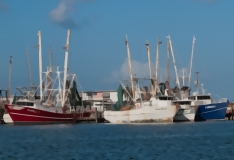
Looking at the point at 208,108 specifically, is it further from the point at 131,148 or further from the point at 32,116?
the point at 131,148

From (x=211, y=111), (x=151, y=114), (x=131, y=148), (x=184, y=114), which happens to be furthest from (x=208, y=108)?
(x=131, y=148)

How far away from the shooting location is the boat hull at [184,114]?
10162 cm

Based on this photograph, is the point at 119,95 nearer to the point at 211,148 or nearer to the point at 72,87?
the point at 72,87

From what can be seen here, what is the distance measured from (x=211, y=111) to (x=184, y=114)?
17.8 ft

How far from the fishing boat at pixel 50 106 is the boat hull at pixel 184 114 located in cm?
2180

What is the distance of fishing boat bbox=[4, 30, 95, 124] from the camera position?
4163 inches

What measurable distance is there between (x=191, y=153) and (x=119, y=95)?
6955 centimetres

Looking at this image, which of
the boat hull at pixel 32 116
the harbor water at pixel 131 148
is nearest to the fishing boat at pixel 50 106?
the boat hull at pixel 32 116

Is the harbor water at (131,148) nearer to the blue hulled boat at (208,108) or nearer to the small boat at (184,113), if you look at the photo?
the small boat at (184,113)

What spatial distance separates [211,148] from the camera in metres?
50.7

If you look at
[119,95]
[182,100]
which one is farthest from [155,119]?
[119,95]

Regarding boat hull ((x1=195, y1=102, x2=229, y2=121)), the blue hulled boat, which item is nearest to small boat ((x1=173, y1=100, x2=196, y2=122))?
the blue hulled boat

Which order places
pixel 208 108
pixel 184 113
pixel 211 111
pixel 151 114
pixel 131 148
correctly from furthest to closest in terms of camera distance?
1. pixel 211 111
2. pixel 208 108
3. pixel 184 113
4. pixel 151 114
5. pixel 131 148

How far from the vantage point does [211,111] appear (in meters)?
104
